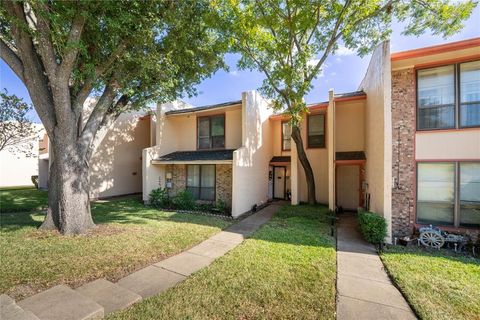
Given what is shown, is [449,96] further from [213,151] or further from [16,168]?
[16,168]

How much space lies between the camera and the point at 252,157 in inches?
447

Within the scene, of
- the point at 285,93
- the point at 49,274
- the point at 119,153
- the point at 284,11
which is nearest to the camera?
the point at 49,274

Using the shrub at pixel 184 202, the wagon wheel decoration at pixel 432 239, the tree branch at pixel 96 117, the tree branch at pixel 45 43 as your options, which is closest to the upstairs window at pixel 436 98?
the wagon wheel decoration at pixel 432 239

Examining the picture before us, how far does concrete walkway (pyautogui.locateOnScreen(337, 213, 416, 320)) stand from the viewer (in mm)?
3607

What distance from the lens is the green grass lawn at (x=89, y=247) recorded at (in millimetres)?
4359

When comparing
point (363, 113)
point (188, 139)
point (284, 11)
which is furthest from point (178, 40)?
point (363, 113)

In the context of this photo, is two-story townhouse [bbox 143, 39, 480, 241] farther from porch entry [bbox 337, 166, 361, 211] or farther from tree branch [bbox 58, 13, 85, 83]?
tree branch [bbox 58, 13, 85, 83]

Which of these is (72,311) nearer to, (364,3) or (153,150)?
(153,150)

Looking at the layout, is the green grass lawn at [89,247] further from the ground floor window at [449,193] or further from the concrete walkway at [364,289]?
the ground floor window at [449,193]

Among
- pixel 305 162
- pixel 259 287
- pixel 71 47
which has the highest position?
pixel 71 47

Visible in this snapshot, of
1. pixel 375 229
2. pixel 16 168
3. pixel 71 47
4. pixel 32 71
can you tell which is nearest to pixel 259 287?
pixel 375 229

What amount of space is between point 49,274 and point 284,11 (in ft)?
36.2

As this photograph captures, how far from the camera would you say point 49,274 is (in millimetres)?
4402

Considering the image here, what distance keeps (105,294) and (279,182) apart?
11638mm
